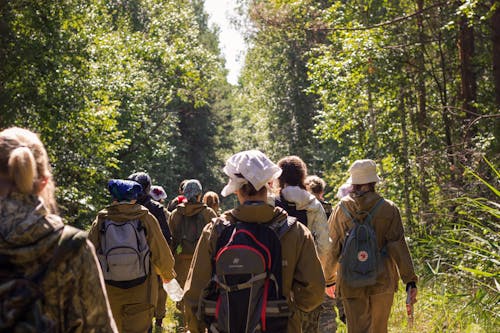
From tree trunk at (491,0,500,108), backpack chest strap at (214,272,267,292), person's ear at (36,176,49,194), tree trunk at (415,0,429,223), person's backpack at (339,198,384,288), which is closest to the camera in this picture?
person's ear at (36,176,49,194)

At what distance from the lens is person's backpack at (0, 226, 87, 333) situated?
2775 mm

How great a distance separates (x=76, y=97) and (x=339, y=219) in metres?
13.0

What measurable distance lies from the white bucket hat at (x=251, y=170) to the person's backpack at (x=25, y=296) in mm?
1451

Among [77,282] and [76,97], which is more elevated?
[76,97]

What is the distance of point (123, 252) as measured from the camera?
638 centimetres

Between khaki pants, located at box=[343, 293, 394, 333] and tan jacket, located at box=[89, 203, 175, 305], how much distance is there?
5.34 feet

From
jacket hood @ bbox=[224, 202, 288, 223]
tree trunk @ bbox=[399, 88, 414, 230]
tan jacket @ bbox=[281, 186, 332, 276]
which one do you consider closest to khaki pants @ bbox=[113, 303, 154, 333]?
tan jacket @ bbox=[281, 186, 332, 276]

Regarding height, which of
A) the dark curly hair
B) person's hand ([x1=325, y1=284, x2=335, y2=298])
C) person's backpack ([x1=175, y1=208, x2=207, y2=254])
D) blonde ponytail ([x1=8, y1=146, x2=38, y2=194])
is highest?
blonde ponytail ([x1=8, y1=146, x2=38, y2=194])

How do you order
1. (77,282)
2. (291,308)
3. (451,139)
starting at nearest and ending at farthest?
(77,282), (291,308), (451,139)

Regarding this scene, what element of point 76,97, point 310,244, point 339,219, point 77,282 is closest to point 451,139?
point 76,97

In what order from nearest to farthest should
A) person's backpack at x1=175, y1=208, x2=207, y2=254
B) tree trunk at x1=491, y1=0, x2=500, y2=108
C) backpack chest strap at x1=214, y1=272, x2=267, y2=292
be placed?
backpack chest strap at x1=214, y1=272, x2=267, y2=292 < person's backpack at x1=175, y1=208, x2=207, y2=254 < tree trunk at x1=491, y1=0, x2=500, y2=108

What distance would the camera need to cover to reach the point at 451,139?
54.6ft

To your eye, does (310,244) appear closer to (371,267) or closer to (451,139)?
(371,267)

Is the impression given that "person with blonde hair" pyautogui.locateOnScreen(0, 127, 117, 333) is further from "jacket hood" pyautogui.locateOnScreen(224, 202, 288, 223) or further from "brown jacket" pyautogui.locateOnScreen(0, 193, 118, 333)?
"jacket hood" pyautogui.locateOnScreen(224, 202, 288, 223)
